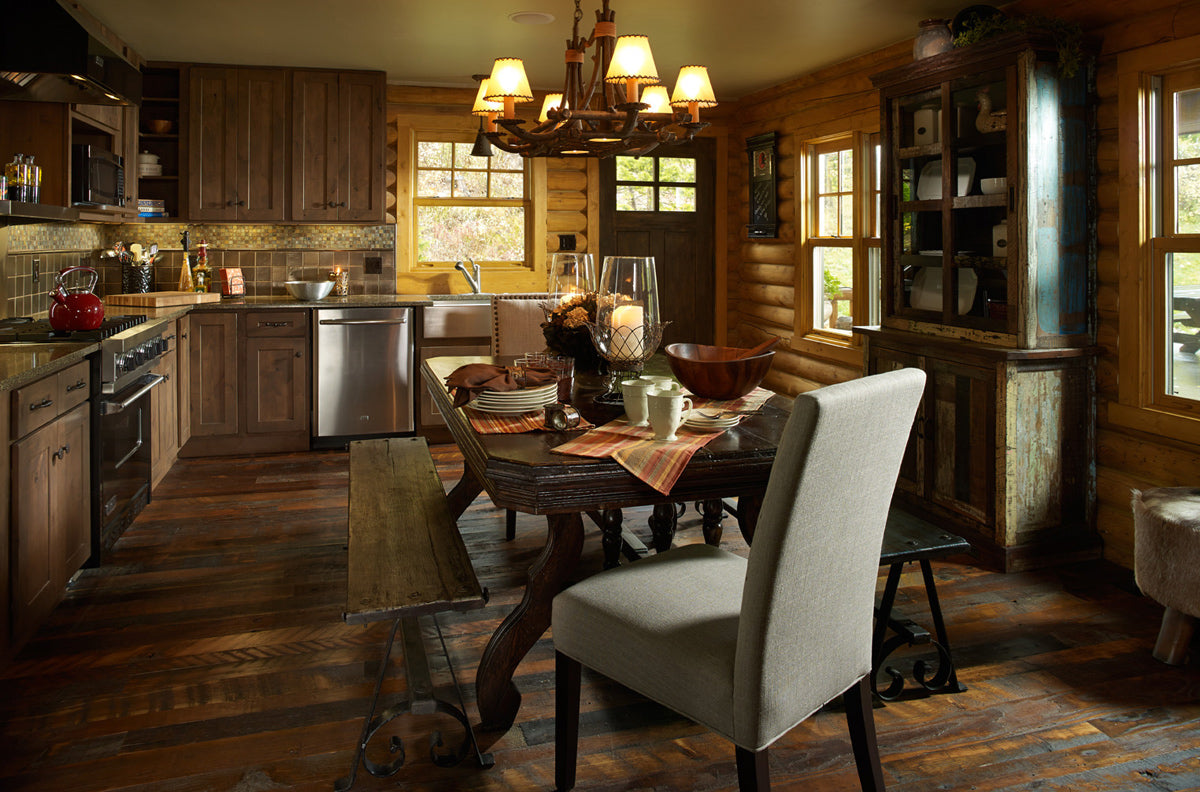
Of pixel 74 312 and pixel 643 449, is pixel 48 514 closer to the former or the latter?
pixel 74 312

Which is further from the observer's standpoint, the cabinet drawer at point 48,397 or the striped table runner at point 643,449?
the cabinet drawer at point 48,397

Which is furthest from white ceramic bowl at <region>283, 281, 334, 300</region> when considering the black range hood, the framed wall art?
the framed wall art

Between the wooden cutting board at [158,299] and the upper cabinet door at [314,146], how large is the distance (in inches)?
33.4

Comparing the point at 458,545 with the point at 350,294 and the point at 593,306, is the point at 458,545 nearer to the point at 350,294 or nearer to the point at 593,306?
the point at 593,306

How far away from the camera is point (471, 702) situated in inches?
104

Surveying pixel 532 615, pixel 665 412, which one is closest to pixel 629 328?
pixel 665 412

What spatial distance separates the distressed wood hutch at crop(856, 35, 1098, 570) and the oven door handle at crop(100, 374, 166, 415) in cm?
345

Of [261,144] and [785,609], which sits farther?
[261,144]

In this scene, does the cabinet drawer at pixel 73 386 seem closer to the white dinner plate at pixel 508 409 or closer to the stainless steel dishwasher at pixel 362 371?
the white dinner plate at pixel 508 409

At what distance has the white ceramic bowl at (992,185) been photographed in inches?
151

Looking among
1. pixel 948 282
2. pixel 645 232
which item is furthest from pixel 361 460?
pixel 645 232

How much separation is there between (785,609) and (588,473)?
58 cm

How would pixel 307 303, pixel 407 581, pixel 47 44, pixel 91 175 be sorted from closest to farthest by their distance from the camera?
pixel 407 581
pixel 47 44
pixel 91 175
pixel 307 303

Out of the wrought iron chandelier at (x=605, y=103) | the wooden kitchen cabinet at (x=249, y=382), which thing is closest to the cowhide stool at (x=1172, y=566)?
the wrought iron chandelier at (x=605, y=103)
